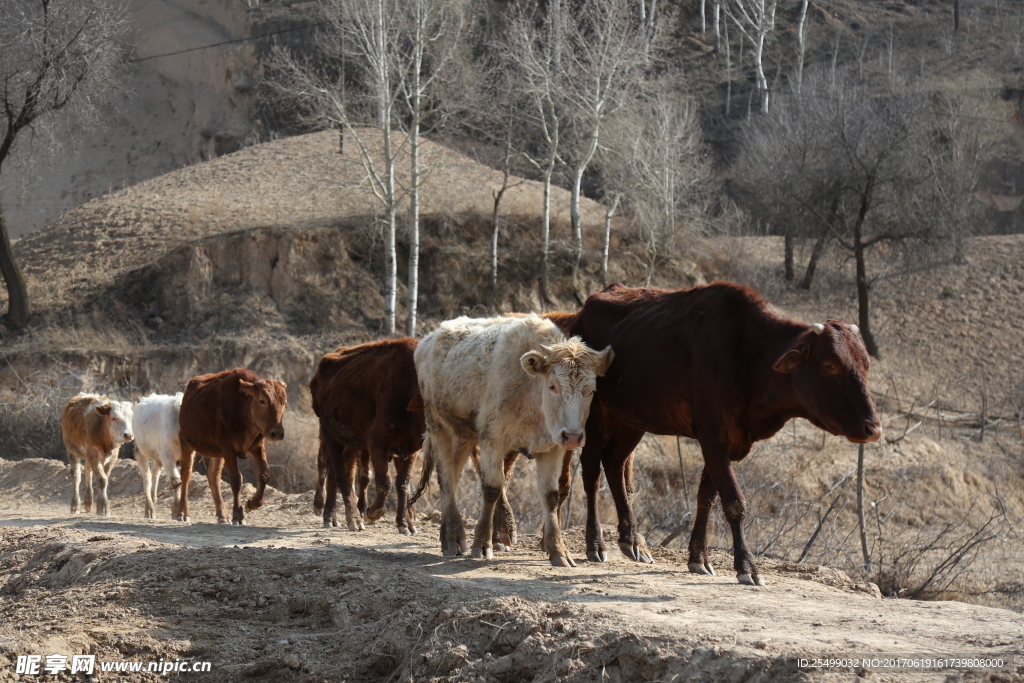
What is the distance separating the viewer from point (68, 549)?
9820mm

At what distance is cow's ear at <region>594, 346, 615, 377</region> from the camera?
28.8 feet

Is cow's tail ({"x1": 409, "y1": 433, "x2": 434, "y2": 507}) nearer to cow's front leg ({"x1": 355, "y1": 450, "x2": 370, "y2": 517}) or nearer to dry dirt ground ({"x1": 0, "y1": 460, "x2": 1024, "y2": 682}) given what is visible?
dry dirt ground ({"x1": 0, "y1": 460, "x2": 1024, "y2": 682})

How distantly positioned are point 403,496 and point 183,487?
4.90m

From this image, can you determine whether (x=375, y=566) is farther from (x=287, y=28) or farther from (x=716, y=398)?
(x=287, y=28)

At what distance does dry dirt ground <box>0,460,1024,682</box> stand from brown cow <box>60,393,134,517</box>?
6.16 meters

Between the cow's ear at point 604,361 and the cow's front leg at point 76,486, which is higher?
the cow's ear at point 604,361

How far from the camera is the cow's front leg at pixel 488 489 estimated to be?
8977 millimetres

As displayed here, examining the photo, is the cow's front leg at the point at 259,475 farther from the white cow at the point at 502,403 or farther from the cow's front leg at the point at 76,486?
the white cow at the point at 502,403

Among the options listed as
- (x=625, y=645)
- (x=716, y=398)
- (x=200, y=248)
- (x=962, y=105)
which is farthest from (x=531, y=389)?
(x=962, y=105)

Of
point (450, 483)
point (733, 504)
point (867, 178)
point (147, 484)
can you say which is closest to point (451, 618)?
point (733, 504)

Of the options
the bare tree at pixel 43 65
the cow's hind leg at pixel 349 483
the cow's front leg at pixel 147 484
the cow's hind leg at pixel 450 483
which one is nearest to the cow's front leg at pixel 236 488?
the cow's hind leg at pixel 349 483

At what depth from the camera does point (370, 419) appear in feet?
42.0

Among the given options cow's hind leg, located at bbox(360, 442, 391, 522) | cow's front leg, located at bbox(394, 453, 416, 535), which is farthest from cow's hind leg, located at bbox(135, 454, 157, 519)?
cow's hind leg, located at bbox(360, 442, 391, 522)

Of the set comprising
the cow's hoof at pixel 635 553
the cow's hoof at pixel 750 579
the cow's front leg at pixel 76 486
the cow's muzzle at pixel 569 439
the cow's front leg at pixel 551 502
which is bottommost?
the cow's front leg at pixel 76 486
